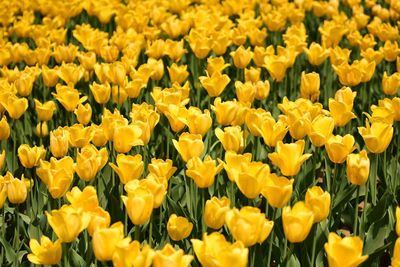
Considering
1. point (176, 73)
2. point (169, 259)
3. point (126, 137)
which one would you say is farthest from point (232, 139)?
point (176, 73)

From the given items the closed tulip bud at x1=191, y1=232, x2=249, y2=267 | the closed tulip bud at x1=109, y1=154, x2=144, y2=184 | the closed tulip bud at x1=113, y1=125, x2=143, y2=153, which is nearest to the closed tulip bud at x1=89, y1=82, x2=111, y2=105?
the closed tulip bud at x1=113, y1=125, x2=143, y2=153

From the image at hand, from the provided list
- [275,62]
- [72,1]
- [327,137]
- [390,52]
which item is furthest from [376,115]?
[72,1]

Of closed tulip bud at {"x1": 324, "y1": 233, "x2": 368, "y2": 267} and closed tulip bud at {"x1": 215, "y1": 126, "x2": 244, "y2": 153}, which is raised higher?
closed tulip bud at {"x1": 324, "y1": 233, "x2": 368, "y2": 267}

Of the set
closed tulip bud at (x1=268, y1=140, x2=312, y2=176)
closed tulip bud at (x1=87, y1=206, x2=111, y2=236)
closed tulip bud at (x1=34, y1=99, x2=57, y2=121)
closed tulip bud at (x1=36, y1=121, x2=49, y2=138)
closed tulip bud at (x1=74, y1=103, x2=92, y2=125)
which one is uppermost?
closed tulip bud at (x1=87, y1=206, x2=111, y2=236)

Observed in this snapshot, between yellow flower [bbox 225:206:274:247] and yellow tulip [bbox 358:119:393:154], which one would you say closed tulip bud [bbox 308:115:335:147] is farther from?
yellow flower [bbox 225:206:274:247]

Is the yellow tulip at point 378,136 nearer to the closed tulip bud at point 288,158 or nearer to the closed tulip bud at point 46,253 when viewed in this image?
the closed tulip bud at point 288,158

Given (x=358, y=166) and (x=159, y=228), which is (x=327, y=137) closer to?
(x=358, y=166)

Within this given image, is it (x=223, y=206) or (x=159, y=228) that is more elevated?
(x=223, y=206)
